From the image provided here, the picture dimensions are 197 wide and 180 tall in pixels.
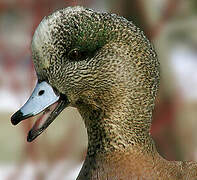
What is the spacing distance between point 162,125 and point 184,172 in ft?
3.64

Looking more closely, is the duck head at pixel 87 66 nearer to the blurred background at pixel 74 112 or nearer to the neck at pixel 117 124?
the neck at pixel 117 124

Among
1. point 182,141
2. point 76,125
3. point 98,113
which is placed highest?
point 98,113

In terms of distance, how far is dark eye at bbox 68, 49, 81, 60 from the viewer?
1302 mm

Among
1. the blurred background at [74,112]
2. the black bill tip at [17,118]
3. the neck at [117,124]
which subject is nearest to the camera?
the black bill tip at [17,118]

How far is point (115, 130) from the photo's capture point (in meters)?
1.40

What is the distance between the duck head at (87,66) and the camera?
4.25ft

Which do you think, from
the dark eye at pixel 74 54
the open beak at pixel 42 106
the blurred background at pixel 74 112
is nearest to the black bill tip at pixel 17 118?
the open beak at pixel 42 106

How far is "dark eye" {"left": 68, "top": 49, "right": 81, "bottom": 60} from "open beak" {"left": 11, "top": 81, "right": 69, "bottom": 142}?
8 centimetres

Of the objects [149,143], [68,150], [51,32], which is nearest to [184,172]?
[149,143]

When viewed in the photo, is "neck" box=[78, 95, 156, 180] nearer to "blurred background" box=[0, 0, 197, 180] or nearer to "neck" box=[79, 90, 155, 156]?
"neck" box=[79, 90, 155, 156]

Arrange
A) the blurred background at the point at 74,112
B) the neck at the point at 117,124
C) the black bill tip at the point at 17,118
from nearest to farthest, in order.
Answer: the black bill tip at the point at 17,118
the neck at the point at 117,124
the blurred background at the point at 74,112

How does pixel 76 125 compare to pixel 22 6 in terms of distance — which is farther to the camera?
pixel 76 125

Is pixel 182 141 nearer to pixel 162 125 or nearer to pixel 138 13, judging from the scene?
pixel 162 125

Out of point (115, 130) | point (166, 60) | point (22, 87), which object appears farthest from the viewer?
point (166, 60)
